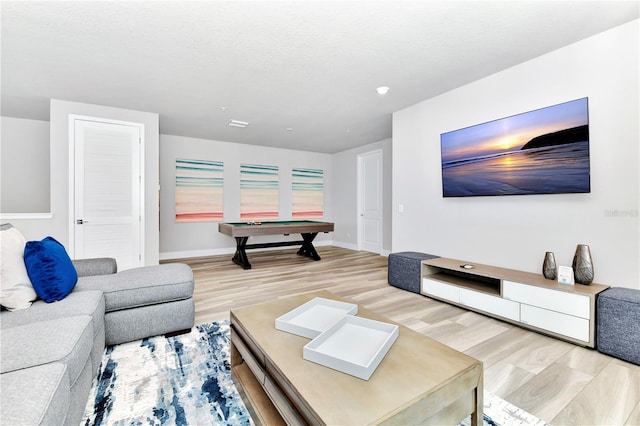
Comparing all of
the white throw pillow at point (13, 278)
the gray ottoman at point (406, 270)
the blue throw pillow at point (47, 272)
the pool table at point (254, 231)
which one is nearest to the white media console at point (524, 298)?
the gray ottoman at point (406, 270)

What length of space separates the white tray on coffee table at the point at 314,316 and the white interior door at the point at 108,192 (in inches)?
144

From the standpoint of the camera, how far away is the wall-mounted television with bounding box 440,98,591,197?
2445mm

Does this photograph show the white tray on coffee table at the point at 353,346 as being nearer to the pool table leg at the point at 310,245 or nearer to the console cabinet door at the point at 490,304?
the console cabinet door at the point at 490,304

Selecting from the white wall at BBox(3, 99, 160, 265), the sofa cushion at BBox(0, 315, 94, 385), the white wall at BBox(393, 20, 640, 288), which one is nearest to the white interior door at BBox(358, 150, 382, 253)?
the white wall at BBox(393, 20, 640, 288)

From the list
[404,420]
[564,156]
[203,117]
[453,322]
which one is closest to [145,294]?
[404,420]

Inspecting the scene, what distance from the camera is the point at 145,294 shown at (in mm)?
2139

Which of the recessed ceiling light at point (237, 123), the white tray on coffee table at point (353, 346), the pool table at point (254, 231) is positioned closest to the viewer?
the white tray on coffee table at point (353, 346)

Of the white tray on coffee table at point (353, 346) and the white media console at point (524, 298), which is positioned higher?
the white tray on coffee table at point (353, 346)

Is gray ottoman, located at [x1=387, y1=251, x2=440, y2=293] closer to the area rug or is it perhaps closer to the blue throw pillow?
the area rug

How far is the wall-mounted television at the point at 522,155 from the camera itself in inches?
96.3

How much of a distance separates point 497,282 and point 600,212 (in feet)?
3.59

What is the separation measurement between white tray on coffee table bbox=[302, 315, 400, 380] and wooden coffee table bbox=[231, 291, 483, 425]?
0.03 metres

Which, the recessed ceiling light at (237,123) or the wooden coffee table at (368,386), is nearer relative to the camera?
the wooden coffee table at (368,386)

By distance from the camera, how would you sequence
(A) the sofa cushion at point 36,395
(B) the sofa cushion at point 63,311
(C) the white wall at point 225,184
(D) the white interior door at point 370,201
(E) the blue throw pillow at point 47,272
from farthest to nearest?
(D) the white interior door at point 370,201 < (C) the white wall at point 225,184 < (E) the blue throw pillow at point 47,272 < (B) the sofa cushion at point 63,311 < (A) the sofa cushion at point 36,395
